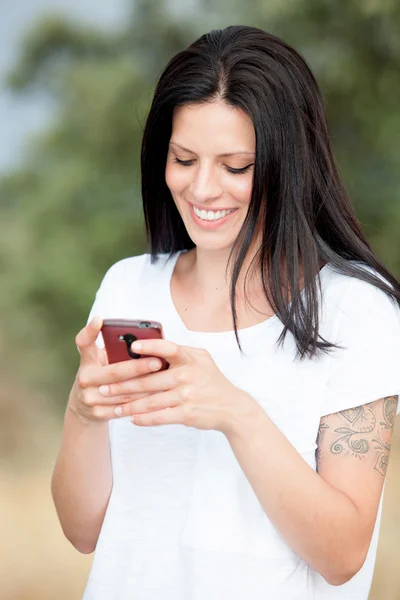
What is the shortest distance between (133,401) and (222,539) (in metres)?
0.33

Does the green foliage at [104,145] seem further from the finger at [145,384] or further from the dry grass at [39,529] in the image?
the finger at [145,384]

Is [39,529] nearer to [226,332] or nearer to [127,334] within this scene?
[226,332]

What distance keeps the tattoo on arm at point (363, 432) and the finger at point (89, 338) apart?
42 centimetres

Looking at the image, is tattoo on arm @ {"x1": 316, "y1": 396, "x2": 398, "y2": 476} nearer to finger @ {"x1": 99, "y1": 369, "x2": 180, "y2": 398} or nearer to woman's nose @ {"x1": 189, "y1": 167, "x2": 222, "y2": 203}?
finger @ {"x1": 99, "y1": 369, "x2": 180, "y2": 398}

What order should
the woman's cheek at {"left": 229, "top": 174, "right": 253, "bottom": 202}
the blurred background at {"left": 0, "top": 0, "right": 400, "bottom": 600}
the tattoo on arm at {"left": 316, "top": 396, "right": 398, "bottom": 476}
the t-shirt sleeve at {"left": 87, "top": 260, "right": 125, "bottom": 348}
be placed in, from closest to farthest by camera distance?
the tattoo on arm at {"left": 316, "top": 396, "right": 398, "bottom": 476} → the woman's cheek at {"left": 229, "top": 174, "right": 253, "bottom": 202} → the t-shirt sleeve at {"left": 87, "top": 260, "right": 125, "bottom": 348} → the blurred background at {"left": 0, "top": 0, "right": 400, "bottom": 600}

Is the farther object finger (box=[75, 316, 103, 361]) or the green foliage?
the green foliage

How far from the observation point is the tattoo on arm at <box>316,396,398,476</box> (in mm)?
1484

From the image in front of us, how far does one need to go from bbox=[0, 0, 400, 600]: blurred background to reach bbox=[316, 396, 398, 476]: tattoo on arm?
9.32 feet

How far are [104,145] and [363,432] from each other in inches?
135

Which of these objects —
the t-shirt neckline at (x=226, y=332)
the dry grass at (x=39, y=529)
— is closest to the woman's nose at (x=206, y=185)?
the t-shirt neckline at (x=226, y=332)

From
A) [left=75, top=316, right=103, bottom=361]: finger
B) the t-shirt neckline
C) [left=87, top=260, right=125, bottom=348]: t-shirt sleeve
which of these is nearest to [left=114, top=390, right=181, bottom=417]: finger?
[left=75, top=316, right=103, bottom=361]: finger

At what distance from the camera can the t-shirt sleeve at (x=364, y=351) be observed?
1510 millimetres

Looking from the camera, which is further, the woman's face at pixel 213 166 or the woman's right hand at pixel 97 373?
the woman's face at pixel 213 166

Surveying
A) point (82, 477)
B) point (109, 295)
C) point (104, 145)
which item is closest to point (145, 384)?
point (82, 477)
